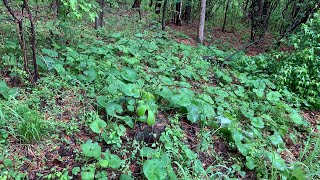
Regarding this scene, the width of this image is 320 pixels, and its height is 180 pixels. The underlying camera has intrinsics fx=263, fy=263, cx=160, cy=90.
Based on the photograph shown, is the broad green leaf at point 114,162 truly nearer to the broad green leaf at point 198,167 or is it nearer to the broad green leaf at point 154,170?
the broad green leaf at point 154,170

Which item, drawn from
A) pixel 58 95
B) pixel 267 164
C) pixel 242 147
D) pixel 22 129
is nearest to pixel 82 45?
pixel 58 95

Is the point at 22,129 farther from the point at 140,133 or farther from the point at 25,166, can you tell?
the point at 140,133

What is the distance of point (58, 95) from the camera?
288cm

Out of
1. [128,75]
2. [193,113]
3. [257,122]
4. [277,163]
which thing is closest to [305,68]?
[257,122]

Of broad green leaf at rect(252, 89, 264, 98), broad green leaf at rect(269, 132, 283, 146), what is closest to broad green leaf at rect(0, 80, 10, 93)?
broad green leaf at rect(269, 132, 283, 146)

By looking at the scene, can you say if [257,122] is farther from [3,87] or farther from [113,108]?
[3,87]

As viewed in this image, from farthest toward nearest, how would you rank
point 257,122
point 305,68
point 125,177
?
point 305,68, point 257,122, point 125,177

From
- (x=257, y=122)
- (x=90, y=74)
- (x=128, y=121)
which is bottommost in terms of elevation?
(x=257, y=122)

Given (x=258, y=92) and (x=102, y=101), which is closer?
(x=102, y=101)

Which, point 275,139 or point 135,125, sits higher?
point 135,125

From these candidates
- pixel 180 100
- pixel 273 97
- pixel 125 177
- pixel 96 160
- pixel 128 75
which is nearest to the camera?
pixel 125 177

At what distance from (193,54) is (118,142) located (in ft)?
11.5

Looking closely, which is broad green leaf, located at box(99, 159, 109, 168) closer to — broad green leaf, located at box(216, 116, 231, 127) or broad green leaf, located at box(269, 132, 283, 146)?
broad green leaf, located at box(216, 116, 231, 127)

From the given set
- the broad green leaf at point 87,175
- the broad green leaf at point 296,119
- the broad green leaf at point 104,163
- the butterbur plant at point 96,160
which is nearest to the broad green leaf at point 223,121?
the broad green leaf at point 296,119
